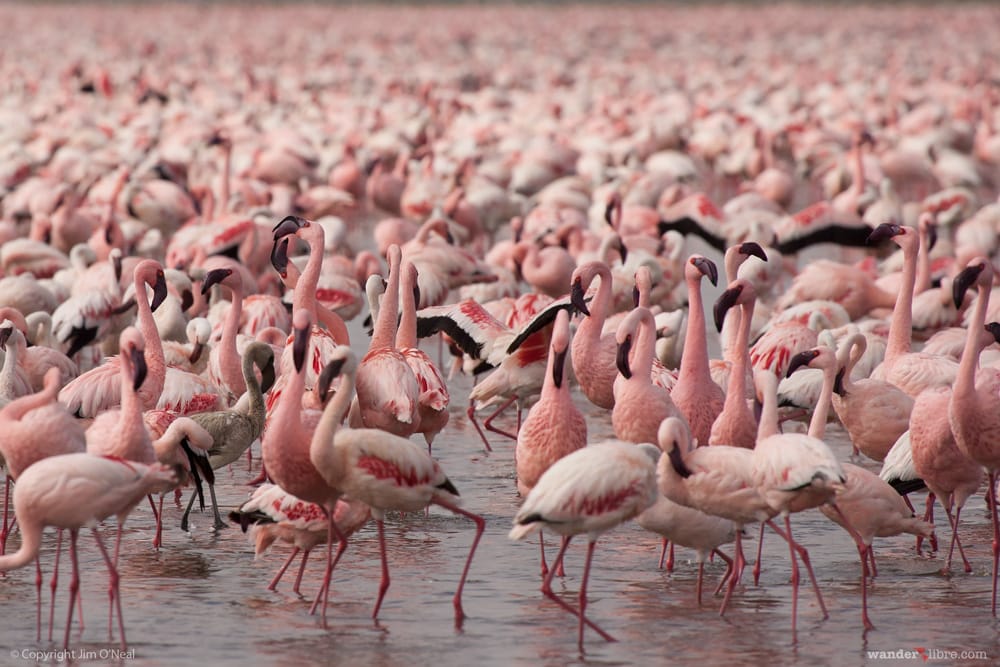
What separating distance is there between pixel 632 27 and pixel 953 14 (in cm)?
1279

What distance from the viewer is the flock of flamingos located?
6.48 m

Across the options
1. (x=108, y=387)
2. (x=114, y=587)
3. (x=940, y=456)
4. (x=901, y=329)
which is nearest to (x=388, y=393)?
(x=108, y=387)

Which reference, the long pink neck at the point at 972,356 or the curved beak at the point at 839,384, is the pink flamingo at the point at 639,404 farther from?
the long pink neck at the point at 972,356

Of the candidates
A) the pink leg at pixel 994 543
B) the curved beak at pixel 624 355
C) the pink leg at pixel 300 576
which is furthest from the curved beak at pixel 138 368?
the pink leg at pixel 994 543

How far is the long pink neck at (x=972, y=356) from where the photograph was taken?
6.83 metres

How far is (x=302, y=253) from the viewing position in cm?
1384

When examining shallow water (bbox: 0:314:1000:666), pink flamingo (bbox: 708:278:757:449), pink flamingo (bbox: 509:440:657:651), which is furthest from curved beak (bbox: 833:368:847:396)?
pink flamingo (bbox: 509:440:657:651)

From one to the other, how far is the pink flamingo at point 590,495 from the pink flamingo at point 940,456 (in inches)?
55.7

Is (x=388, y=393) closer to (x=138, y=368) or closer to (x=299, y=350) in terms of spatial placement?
(x=299, y=350)

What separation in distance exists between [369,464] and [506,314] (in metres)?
3.93

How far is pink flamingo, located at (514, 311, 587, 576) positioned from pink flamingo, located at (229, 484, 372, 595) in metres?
0.71

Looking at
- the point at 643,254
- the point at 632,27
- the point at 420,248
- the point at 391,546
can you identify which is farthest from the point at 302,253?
the point at 632,27

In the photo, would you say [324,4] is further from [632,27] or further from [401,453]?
[401,453]

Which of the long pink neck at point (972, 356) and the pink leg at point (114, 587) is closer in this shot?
the pink leg at point (114, 587)
